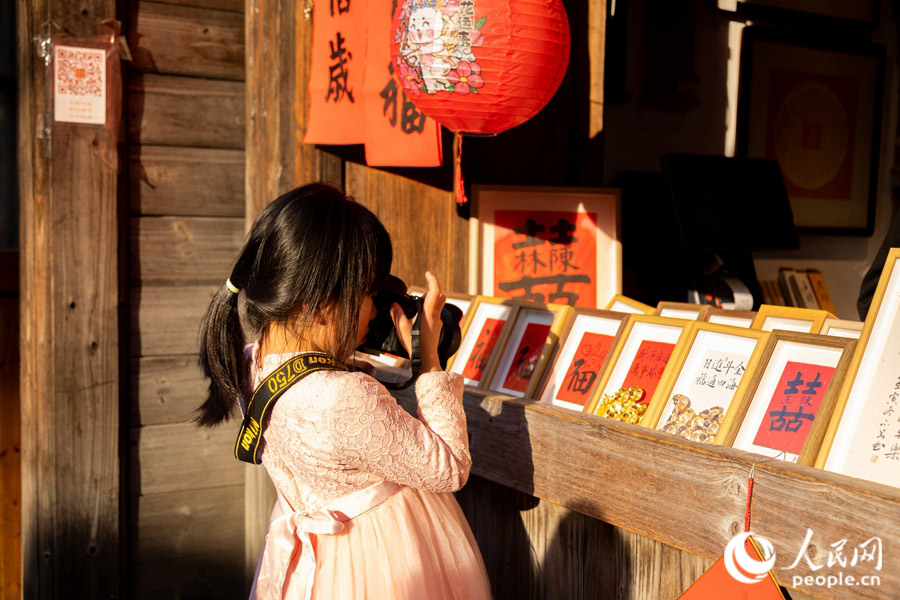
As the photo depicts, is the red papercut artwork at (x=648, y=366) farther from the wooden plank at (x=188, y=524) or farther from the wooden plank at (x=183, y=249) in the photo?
the wooden plank at (x=188, y=524)

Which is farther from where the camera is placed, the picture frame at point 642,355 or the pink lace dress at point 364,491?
the picture frame at point 642,355

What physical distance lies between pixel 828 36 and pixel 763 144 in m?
0.74

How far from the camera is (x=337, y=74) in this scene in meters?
2.80

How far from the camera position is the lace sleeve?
61.4 inches

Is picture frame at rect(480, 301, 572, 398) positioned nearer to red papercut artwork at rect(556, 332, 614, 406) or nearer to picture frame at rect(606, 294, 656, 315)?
red papercut artwork at rect(556, 332, 614, 406)

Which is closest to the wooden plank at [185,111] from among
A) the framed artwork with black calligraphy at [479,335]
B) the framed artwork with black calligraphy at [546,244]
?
the framed artwork with black calligraphy at [546,244]

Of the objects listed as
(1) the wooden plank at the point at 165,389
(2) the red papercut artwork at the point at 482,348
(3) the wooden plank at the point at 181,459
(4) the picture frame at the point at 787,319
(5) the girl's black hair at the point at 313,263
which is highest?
(5) the girl's black hair at the point at 313,263

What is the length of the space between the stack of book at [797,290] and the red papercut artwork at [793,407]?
2.64 metres

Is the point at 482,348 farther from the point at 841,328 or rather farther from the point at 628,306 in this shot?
the point at 841,328

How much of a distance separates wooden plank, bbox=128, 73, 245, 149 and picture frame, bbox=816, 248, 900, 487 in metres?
2.44

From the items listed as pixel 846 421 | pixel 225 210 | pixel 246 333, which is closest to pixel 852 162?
pixel 225 210

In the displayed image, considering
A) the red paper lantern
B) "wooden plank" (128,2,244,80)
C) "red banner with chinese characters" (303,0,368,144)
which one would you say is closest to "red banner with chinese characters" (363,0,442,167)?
"red banner with chinese characters" (303,0,368,144)

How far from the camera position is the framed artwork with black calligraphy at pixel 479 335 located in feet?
7.80

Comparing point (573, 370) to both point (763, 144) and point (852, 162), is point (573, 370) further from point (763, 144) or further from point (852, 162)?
point (852, 162)
